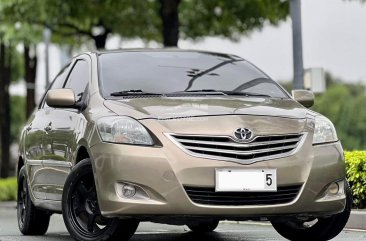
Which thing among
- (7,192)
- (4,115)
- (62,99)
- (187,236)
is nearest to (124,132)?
(62,99)

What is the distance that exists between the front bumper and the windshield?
3.37 ft

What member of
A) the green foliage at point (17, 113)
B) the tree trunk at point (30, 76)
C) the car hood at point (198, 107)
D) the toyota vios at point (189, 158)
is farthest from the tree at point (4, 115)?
the green foliage at point (17, 113)

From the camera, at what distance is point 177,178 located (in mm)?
6887

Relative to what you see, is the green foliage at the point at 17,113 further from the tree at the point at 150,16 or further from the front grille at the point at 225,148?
the front grille at the point at 225,148

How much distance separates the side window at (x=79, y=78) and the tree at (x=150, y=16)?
11047 mm

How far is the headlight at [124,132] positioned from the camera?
7027mm

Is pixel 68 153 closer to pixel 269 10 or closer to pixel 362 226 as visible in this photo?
pixel 362 226

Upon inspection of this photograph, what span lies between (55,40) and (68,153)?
67.9 feet

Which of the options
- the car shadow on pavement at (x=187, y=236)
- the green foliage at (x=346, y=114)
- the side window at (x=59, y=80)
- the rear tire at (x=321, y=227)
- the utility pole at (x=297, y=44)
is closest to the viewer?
the rear tire at (x=321, y=227)

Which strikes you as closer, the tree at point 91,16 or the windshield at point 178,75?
the windshield at point 178,75

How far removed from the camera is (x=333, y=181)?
23.8ft

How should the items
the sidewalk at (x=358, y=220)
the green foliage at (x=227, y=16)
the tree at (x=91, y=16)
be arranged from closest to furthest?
the sidewalk at (x=358, y=220), the tree at (x=91, y=16), the green foliage at (x=227, y=16)

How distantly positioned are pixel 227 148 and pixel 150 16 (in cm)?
1804

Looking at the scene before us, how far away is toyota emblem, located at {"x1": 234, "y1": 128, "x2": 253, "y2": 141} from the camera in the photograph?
7016 millimetres
